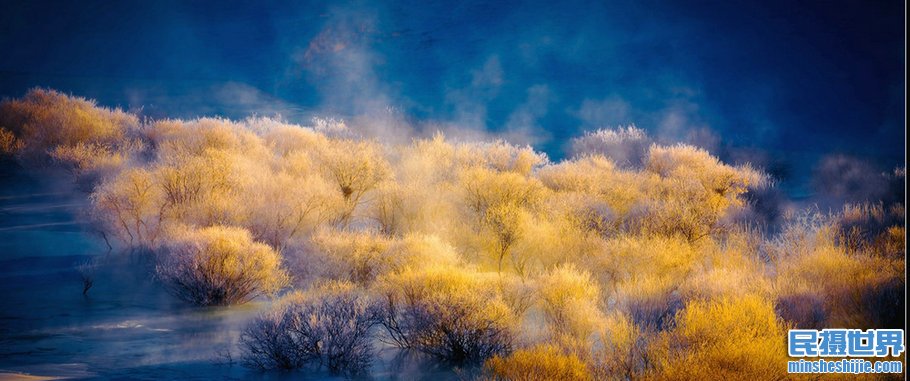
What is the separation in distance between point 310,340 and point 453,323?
148 cm

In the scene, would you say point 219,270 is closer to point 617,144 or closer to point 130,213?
point 130,213

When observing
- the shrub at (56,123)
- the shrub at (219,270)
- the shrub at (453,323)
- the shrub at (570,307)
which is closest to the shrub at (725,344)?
the shrub at (570,307)

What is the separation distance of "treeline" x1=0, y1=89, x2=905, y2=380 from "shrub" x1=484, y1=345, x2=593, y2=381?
0.02 metres

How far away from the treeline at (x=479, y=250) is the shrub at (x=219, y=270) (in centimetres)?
3

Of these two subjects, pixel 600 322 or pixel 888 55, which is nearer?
pixel 600 322

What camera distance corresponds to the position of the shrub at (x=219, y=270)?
9.00 m

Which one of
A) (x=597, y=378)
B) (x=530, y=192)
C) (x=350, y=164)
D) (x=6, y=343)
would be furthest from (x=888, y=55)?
(x=6, y=343)

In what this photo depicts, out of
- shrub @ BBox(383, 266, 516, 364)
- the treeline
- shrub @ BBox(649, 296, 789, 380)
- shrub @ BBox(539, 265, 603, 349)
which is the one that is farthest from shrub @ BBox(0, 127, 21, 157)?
shrub @ BBox(649, 296, 789, 380)

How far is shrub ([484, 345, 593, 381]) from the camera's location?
598 cm

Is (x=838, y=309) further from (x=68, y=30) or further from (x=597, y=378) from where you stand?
(x=68, y=30)

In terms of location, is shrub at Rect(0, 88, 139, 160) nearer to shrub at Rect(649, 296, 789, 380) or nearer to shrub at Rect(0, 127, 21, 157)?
shrub at Rect(0, 127, 21, 157)

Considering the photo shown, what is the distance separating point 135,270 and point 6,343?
3.15 m

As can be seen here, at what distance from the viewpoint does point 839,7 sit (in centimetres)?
2517

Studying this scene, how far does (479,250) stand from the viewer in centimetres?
1158
